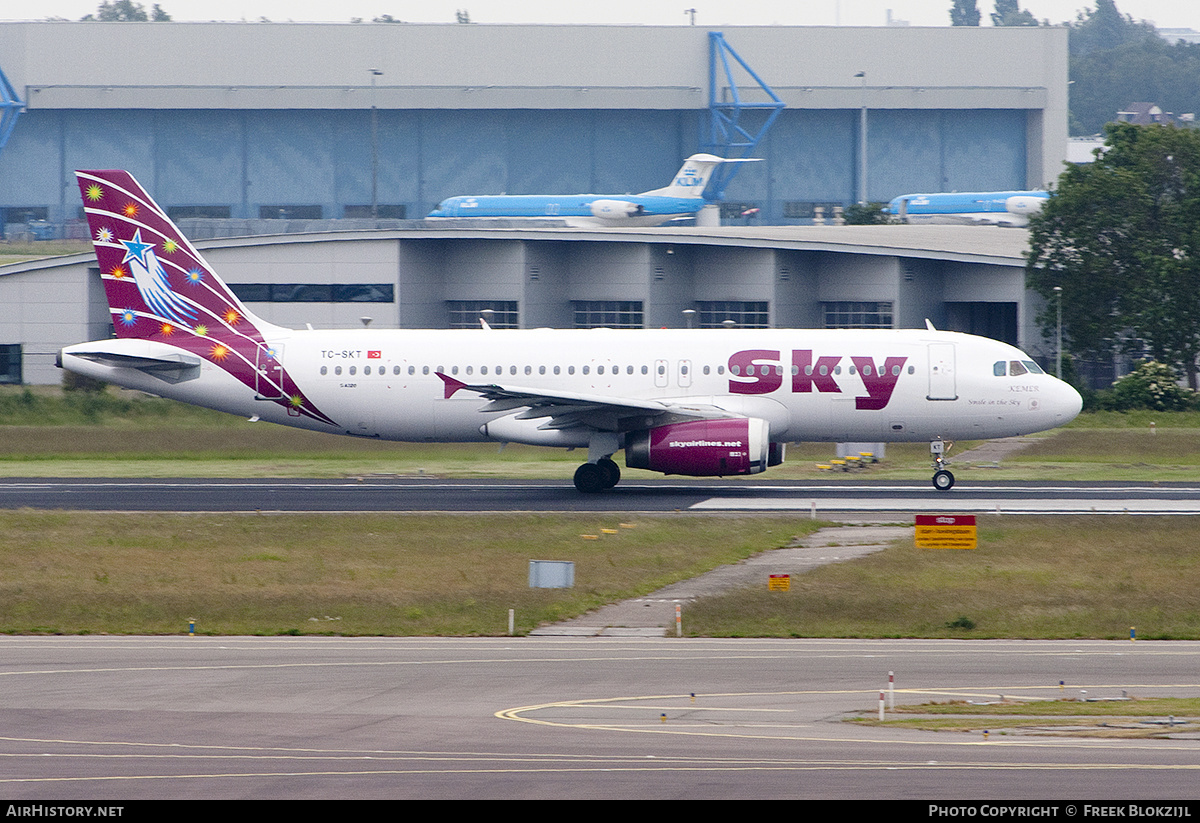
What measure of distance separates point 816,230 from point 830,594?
2029 inches

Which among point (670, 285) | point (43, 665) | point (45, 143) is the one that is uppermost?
point (45, 143)

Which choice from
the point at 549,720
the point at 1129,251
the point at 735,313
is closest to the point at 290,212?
the point at 735,313

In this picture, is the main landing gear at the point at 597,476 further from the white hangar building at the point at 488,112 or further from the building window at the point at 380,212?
the building window at the point at 380,212

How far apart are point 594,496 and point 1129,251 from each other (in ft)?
110

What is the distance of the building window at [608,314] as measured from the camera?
Answer: 69250 millimetres

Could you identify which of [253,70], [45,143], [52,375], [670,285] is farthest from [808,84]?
[52,375]

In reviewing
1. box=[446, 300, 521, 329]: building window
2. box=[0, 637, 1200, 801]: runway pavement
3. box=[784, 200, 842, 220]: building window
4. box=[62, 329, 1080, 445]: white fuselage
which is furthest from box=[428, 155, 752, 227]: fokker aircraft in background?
box=[0, 637, 1200, 801]: runway pavement

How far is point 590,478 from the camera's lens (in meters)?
38.0

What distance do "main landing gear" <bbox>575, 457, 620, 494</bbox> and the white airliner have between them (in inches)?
2.3

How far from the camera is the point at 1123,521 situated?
1240 inches

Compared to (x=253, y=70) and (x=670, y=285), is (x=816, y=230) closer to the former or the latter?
(x=670, y=285)

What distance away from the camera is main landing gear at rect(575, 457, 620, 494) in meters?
38.0

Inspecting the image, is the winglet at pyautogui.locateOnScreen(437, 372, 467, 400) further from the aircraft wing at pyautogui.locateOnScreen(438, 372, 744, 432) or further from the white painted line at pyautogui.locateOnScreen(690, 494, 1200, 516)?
the white painted line at pyautogui.locateOnScreen(690, 494, 1200, 516)

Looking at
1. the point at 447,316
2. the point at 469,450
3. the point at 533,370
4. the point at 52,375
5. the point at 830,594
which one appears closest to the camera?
the point at 830,594
